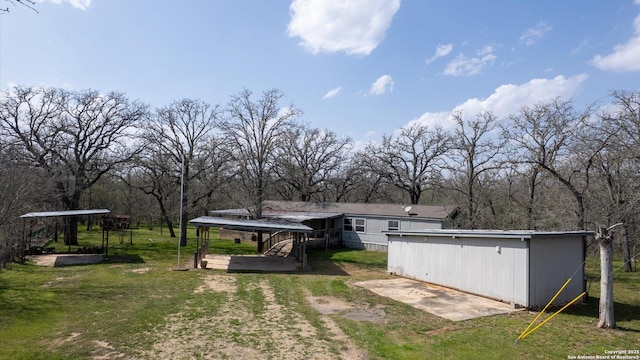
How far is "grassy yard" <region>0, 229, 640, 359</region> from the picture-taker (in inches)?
315

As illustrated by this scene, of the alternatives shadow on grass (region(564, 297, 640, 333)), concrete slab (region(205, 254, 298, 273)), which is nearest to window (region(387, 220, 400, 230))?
concrete slab (region(205, 254, 298, 273))

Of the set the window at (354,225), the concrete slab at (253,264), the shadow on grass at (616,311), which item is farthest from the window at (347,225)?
the shadow on grass at (616,311)

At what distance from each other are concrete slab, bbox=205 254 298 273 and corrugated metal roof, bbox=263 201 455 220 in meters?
10.6

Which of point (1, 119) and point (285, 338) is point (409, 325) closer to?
point (285, 338)

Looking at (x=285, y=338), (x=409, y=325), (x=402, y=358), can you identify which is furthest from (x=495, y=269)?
A: (x=285, y=338)

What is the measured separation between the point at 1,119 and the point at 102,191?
55.0 ft

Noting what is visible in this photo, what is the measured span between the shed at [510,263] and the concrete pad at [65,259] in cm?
1684

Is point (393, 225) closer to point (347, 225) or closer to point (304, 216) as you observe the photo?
point (347, 225)

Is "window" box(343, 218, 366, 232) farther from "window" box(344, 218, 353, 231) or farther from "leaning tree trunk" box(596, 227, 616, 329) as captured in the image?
"leaning tree trunk" box(596, 227, 616, 329)

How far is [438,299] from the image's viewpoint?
13211mm

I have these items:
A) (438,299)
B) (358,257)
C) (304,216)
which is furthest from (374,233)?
(438,299)

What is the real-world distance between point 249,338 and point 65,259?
15383 millimetres

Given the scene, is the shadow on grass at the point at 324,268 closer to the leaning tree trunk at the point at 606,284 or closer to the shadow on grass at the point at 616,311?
the shadow on grass at the point at 616,311

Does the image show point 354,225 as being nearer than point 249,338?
No
